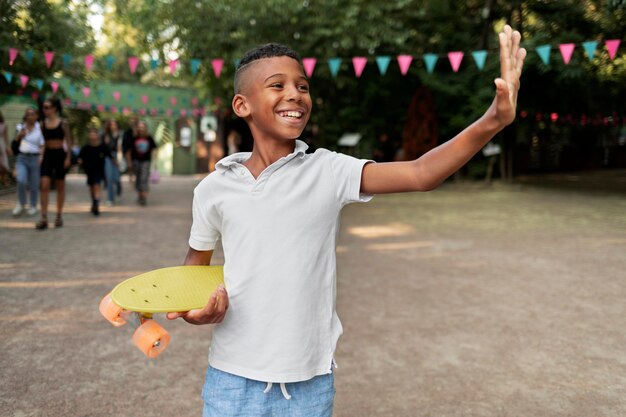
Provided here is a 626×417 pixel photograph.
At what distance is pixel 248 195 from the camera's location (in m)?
1.62

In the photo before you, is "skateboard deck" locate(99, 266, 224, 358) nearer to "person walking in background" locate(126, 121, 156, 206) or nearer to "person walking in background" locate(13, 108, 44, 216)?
"person walking in background" locate(13, 108, 44, 216)

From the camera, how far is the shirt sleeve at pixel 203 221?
172 cm

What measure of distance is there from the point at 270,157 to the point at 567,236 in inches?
306

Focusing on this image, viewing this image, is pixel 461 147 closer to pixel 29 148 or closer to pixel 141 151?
pixel 29 148

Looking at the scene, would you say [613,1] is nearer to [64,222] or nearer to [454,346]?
[454,346]

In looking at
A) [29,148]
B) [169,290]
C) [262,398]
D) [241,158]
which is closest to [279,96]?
[241,158]

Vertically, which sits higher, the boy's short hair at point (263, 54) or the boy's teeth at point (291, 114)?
the boy's short hair at point (263, 54)

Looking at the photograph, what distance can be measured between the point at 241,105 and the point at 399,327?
296 centimetres

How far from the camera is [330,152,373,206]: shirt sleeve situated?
1.64 m

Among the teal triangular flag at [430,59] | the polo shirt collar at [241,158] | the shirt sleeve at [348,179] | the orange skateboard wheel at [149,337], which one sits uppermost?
the teal triangular flag at [430,59]

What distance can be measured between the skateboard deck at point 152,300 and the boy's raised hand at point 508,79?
2.88ft

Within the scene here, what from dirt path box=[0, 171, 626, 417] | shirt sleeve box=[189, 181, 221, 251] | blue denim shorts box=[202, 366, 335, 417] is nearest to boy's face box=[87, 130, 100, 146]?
dirt path box=[0, 171, 626, 417]

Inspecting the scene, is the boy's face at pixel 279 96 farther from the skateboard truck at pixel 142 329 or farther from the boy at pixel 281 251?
the skateboard truck at pixel 142 329

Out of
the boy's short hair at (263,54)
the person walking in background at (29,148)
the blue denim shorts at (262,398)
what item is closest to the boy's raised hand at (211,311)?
the blue denim shorts at (262,398)
